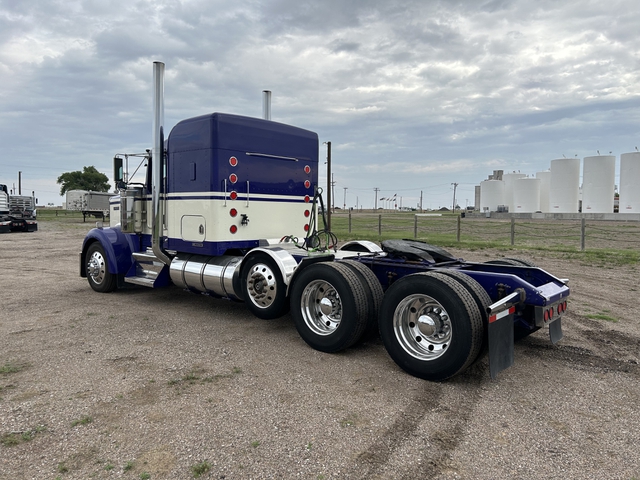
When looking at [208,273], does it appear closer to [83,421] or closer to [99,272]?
[99,272]

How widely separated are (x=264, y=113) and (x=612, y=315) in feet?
21.6

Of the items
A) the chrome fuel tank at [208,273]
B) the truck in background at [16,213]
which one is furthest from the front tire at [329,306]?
the truck in background at [16,213]

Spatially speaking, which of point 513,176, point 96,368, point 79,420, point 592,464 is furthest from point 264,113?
point 513,176

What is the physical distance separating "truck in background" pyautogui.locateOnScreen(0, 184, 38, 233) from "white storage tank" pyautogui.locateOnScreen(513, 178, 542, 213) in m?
57.1

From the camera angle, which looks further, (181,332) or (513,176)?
(513,176)

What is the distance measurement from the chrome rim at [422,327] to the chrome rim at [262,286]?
1.90m

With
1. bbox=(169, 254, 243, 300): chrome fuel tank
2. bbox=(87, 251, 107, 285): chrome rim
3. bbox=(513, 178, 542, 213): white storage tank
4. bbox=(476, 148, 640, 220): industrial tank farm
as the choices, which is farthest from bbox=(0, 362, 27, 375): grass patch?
bbox=(513, 178, 542, 213): white storage tank

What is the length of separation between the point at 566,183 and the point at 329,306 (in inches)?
2410

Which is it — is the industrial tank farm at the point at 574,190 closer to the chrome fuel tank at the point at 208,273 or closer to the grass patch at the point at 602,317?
the grass patch at the point at 602,317

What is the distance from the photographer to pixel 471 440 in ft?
10.8

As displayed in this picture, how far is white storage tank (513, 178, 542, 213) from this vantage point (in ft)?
208

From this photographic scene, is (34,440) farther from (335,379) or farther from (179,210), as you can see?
(179,210)

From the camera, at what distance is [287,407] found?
12.4 ft

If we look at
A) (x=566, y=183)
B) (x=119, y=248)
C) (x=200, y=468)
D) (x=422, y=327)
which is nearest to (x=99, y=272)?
(x=119, y=248)
